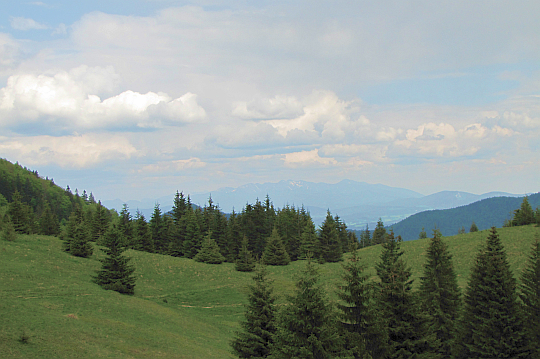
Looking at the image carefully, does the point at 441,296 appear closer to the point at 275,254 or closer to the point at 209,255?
the point at 275,254

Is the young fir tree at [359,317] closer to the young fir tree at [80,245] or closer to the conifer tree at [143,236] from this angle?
→ the young fir tree at [80,245]

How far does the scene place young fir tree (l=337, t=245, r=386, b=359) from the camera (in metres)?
19.1

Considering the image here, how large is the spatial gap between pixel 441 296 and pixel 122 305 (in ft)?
96.8

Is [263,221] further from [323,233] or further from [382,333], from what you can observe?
[382,333]

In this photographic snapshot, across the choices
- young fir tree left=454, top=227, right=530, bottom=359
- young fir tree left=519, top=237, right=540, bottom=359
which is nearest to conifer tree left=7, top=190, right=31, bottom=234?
young fir tree left=454, top=227, right=530, bottom=359

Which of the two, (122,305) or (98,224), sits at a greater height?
(98,224)

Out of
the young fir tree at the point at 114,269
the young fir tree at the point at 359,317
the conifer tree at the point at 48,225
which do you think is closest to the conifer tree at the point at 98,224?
the conifer tree at the point at 48,225

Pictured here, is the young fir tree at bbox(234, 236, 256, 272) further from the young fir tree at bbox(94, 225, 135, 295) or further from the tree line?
the tree line

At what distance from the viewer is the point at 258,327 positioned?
21.9 meters

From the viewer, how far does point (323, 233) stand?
7381 centimetres

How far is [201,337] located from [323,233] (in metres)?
46.4

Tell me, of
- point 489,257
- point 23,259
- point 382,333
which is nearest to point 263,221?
point 23,259

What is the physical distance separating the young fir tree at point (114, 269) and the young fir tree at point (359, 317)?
28958mm

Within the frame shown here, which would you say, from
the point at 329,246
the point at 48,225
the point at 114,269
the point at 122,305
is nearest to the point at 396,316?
the point at 122,305
